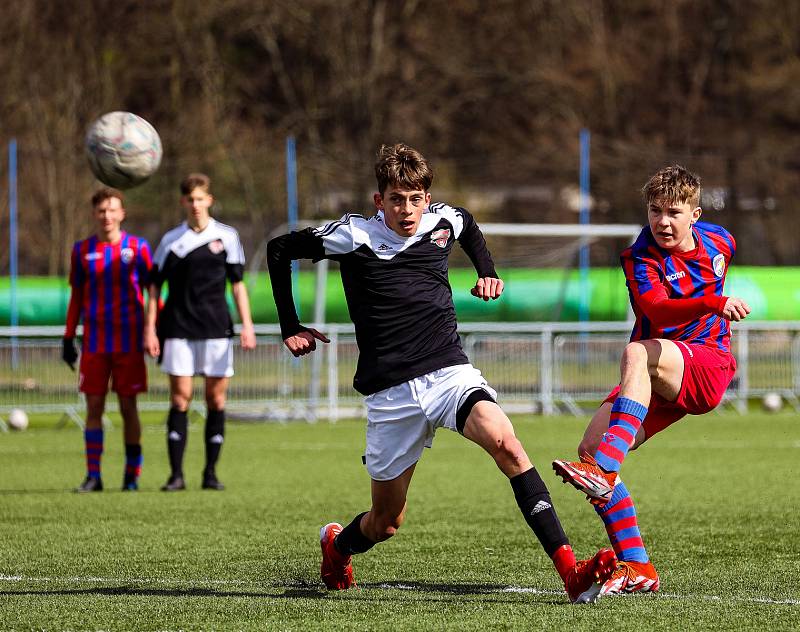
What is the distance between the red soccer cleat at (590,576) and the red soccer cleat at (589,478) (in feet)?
0.77

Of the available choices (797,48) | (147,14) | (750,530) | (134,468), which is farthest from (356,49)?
(750,530)

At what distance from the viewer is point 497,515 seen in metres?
8.79

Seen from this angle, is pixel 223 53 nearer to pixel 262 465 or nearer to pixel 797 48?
A: pixel 797 48

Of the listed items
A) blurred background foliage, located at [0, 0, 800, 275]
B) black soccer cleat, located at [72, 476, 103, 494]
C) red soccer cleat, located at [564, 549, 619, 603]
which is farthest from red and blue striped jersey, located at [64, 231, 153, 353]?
blurred background foliage, located at [0, 0, 800, 275]

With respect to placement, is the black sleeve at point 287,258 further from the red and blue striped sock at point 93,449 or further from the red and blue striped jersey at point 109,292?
the red and blue striped sock at point 93,449

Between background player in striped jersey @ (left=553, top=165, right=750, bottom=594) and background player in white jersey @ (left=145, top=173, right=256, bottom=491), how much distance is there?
431 centimetres

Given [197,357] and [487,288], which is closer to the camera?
[487,288]

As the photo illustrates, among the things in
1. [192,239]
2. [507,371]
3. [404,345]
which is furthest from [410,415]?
[507,371]

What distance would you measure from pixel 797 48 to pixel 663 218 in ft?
95.7

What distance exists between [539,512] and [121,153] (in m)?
5.21

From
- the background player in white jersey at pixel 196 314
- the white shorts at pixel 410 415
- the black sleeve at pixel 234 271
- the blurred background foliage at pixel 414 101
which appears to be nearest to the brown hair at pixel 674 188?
the white shorts at pixel 410 415

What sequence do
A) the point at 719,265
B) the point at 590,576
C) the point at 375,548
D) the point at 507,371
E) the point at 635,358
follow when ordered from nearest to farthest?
the point at 590,576 < the point at 635,358 < the point at 719,265 < the point at 375,548 < the point at 507,371

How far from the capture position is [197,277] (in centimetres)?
1025

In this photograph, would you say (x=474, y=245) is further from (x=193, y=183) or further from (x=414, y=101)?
(x=414, y=101)
